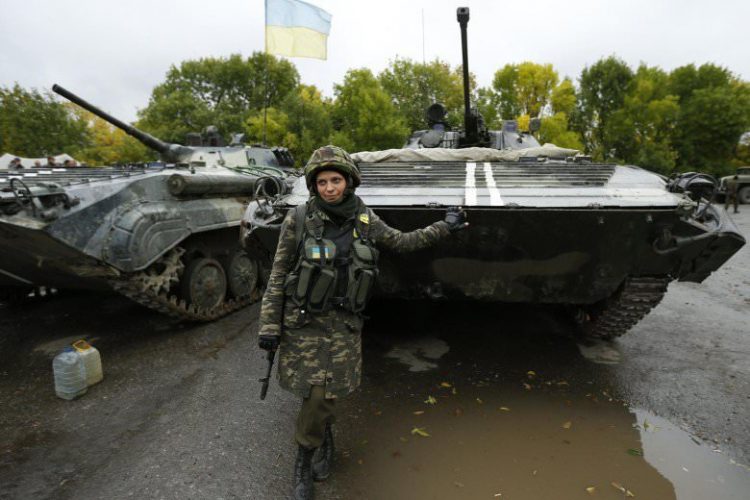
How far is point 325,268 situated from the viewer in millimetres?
2303

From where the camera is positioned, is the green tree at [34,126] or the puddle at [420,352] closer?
the puddle at [420,352]

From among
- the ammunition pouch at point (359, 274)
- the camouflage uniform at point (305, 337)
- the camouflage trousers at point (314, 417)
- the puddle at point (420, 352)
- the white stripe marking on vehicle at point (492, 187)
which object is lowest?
the puddle at point (420, 352)

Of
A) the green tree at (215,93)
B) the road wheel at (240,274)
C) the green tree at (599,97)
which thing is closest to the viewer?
the road wheel at (240,274)

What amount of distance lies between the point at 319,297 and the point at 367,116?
60.4 feet

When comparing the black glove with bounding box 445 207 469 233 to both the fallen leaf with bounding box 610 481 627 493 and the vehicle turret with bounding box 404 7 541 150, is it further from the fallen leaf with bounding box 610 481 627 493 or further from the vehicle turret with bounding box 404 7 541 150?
the vehicle turret with bounding box 404 7 541 150

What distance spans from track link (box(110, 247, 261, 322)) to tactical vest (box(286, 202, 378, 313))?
251 cm

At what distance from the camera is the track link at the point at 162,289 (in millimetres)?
4277

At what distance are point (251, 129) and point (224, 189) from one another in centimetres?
1934

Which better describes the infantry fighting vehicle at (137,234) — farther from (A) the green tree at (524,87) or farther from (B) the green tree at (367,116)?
(A) the green tree at (524,87)

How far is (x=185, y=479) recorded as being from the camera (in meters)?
2.57

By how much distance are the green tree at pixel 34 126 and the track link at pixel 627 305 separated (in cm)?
2819

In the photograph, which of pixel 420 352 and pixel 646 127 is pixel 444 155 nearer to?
pixel 420 352

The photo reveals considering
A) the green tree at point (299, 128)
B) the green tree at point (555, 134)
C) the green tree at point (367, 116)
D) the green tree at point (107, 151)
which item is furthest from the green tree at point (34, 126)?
the green tree at point (555, 134)

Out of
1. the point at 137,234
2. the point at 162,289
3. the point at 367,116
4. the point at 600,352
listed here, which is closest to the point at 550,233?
the point at 600,352
